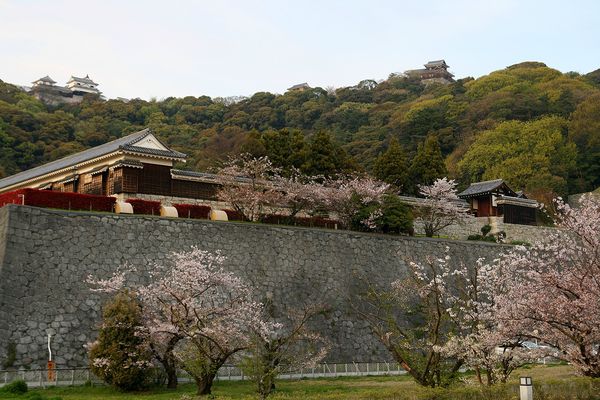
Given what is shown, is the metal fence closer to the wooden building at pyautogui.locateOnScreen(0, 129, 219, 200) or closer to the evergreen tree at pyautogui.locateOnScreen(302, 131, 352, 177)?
the wooden building at pyautogui.locateOnScreen(0, 129, 219, 200)

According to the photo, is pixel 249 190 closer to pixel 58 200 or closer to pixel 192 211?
pixel 192 211

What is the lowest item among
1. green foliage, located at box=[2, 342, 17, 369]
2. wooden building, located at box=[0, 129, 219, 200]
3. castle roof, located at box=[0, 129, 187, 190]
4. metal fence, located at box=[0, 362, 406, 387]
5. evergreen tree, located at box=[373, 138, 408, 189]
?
metal fence, located at box=[0, 362, 406, 387]

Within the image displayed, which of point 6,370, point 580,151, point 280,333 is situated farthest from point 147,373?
point 580,151

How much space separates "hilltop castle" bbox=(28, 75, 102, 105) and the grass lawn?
87.1m

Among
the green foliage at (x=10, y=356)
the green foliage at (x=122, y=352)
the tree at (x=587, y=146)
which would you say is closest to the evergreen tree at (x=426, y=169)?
the tree at (x=587, y=146)

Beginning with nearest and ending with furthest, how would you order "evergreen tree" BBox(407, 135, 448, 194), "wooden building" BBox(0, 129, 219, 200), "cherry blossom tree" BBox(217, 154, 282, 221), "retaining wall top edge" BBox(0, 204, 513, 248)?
"retaining wall top edge" BBox(0, 204, 513, 248) → "wooden building" BBox(0, 129, 219, 200) → "cherry blossom tree" BBox(217, 154, 282, 221) → "evergreen tree" BBox(407, 135, 448, 194)

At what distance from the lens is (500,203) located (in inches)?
1638

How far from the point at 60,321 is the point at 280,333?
7.64 m

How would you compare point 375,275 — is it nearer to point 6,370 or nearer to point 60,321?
point 60,321

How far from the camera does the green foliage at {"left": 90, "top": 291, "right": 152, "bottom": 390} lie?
17.5m

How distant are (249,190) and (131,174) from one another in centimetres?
520

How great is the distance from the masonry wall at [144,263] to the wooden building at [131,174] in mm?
5376

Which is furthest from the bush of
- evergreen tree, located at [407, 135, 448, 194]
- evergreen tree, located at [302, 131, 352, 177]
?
evergreen tree, located at [407, 135, 448, 194]

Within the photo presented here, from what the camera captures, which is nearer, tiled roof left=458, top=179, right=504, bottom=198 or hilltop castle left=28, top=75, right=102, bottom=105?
tiled roof left=458, top=179, right=504, bottom=198
